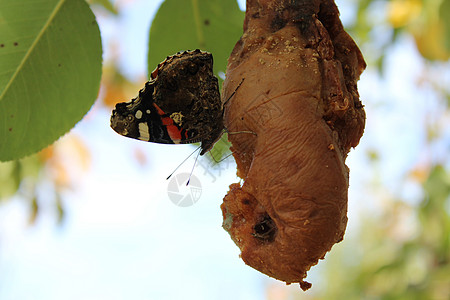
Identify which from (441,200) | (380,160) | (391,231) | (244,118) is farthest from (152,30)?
(391,231)

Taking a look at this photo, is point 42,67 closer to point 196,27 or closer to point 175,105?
point 175,105

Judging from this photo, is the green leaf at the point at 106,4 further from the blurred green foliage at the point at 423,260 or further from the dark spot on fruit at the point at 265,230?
the blurred green foliage at the point at 423,260

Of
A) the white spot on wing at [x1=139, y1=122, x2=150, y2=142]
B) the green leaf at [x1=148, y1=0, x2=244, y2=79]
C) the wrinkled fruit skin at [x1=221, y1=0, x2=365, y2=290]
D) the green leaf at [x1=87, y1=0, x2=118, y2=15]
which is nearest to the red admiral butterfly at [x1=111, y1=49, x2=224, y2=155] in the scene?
the white spot on wing at [x1=139, y1=122, x2=150, y2=142]

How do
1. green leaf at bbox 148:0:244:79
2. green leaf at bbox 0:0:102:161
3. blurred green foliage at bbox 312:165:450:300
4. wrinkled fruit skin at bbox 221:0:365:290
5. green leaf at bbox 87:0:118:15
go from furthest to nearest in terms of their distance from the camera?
blurred green foliage at bbox 312:165:450:300 < green leaf at bbox 87:0:118:15 < green leaf at bbox 148:0:244:79 < green leaf at bbox 0:0:102:161 < wrinkled fruit skin at bbox 221:0:365:290

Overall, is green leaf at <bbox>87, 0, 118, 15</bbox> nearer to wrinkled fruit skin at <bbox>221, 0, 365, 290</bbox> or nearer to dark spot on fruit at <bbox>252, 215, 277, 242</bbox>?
wrinkled fruit skin at <bbox>221, 0, 365, 290</bbox>

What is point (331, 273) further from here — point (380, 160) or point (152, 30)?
point (152, 30)

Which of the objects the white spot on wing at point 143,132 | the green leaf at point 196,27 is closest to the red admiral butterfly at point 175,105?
the white spot on wing at point 143,132

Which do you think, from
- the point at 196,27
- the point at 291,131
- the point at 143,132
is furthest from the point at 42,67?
the point at 291,131
